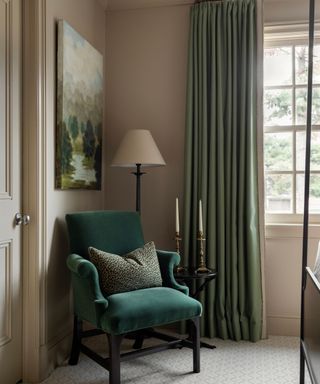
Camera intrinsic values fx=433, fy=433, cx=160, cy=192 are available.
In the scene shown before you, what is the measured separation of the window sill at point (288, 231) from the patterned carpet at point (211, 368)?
2.45ft

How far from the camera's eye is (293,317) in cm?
312

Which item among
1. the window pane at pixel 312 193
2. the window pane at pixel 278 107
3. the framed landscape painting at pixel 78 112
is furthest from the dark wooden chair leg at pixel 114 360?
the window pane at pixel 278 107

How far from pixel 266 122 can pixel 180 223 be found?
100cm

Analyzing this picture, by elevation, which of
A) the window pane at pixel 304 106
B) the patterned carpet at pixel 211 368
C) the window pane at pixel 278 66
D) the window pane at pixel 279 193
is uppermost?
the window pane at pixel 278 66

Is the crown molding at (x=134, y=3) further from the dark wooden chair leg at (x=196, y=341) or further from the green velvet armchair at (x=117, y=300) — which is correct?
the dark wooden chair leg at (x=196, y=341)

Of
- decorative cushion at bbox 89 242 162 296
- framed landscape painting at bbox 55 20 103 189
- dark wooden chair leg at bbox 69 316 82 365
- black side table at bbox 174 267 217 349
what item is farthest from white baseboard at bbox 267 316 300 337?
framed landscape painting at bbox 55 20 103 189

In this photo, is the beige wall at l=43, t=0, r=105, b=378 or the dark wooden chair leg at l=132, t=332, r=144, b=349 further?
the dark wooden chair leg at l=132, t=332, r=144, b=349

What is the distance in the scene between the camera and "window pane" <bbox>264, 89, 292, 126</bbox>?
3.23 meters

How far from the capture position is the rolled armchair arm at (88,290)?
2226 mm

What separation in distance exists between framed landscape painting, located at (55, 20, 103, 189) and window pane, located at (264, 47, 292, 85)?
124 cm

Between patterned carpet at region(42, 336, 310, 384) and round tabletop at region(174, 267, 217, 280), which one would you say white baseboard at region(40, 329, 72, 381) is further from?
round tabletop at region(174, 267, 217, 280)

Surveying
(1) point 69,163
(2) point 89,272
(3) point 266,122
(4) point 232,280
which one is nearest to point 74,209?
(1) point 69,163

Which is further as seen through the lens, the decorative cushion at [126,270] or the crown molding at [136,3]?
the crown molding at [136,3]

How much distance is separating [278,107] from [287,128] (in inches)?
6.9
